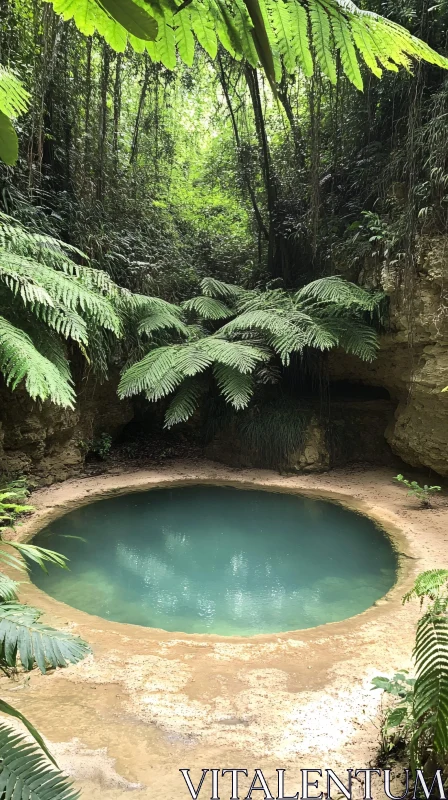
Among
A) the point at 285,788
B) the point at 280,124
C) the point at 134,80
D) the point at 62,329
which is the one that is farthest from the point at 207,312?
the point at 285,788

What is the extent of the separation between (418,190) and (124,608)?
4246 millimetres

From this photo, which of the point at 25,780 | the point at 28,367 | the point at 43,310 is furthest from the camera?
the point at 43,310

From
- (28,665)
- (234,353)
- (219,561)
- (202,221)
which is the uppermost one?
(202,221)

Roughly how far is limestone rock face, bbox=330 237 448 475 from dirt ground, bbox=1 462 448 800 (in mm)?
2181

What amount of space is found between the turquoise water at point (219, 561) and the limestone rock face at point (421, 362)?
115cm

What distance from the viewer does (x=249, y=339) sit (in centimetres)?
575

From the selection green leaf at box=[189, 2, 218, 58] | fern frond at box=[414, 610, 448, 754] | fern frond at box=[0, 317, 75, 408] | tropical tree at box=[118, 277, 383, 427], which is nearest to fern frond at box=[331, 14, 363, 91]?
green leaf at box=[189, 2, 218, 58]

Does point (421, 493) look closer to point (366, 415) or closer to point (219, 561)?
point (366, 415)

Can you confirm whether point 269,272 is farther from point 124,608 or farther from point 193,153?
point 124,608

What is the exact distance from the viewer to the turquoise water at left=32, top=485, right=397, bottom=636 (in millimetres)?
3012

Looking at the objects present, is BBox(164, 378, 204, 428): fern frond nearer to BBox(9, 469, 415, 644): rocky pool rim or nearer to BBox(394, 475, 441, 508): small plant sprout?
BBox(9, 469, 415, 644): rocky pool rim

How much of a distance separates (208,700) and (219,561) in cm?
178

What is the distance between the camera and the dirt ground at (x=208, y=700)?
62.9 inches

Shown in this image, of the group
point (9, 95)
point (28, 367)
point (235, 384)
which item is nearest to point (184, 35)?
point (9, 95)
